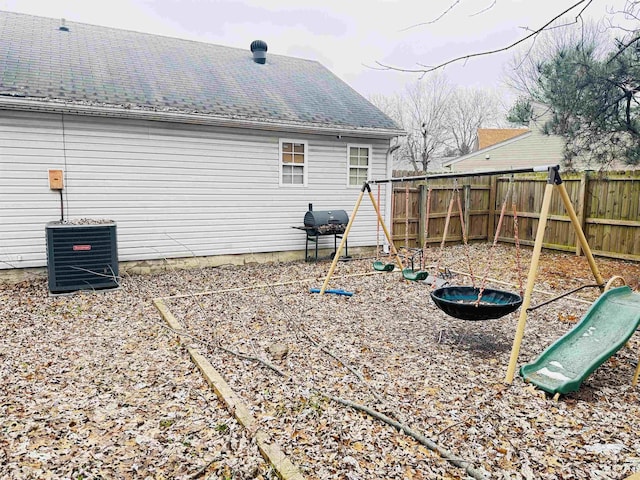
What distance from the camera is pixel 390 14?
4352 mm

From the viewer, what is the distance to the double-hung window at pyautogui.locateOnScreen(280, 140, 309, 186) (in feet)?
29.0

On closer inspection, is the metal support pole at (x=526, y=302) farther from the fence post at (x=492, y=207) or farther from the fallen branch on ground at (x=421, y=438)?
the fence post at (x=492, y=207)

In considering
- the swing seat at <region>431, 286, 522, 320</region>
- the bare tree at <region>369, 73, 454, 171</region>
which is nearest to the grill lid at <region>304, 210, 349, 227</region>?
the swing seat at <region>431, 286, 522, 320</region>

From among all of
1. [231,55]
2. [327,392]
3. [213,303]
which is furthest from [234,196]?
[327,392]

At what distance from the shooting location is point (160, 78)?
336 inches

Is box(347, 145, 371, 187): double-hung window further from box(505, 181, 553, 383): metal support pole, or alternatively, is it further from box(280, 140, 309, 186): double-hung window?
box(505, 181, 553, 383): metal support pole

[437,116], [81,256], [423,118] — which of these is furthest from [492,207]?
[437,116]

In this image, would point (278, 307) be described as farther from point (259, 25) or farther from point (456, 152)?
point (456, 152)

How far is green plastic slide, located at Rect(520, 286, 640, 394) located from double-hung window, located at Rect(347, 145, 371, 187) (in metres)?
6.39

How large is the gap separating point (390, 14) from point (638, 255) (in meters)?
7.56

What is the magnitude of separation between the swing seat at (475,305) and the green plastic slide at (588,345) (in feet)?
1.55

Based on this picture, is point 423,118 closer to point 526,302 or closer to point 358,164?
point 358,164

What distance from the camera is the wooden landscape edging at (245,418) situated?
2.28 m

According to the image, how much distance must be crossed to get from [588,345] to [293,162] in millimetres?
6600
